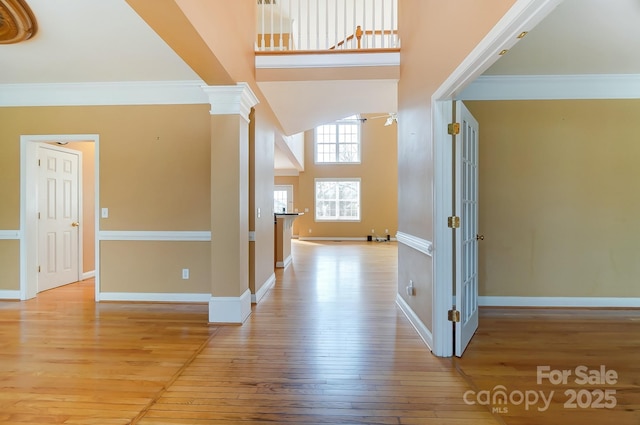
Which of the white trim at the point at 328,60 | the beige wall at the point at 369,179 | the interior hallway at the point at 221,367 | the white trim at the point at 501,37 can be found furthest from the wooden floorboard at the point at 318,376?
the beige wall at the point at 369,179

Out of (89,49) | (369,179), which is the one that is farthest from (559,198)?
(369,179)

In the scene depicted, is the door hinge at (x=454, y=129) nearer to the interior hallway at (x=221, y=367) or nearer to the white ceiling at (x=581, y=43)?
the white ceiling at (x=581, y=43)

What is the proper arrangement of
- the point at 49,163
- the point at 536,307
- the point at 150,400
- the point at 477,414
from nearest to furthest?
1. the point at 477,414
2. the point at 150,400
3. the point at 536,307
4. the point at 49,163

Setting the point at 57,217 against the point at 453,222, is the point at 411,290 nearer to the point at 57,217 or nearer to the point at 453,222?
the point at 453,222

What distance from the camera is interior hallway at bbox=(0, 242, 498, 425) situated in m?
1.65

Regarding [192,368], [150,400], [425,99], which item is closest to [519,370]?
[425,99]

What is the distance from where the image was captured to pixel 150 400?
175cm

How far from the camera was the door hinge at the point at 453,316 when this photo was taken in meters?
2.23

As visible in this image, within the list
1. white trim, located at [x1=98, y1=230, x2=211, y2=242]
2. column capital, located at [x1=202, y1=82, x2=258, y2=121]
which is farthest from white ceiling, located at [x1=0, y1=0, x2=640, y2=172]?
white trim, located at [x1=98, y1=230, x2=211, y2=242]

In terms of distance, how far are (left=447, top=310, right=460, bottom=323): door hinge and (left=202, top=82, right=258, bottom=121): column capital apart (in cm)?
262

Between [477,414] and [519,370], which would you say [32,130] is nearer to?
[477,414]

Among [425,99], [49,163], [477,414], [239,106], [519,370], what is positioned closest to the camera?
[477,414]

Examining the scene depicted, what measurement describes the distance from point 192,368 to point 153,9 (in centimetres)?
236

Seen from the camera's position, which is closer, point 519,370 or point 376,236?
point 519,370
